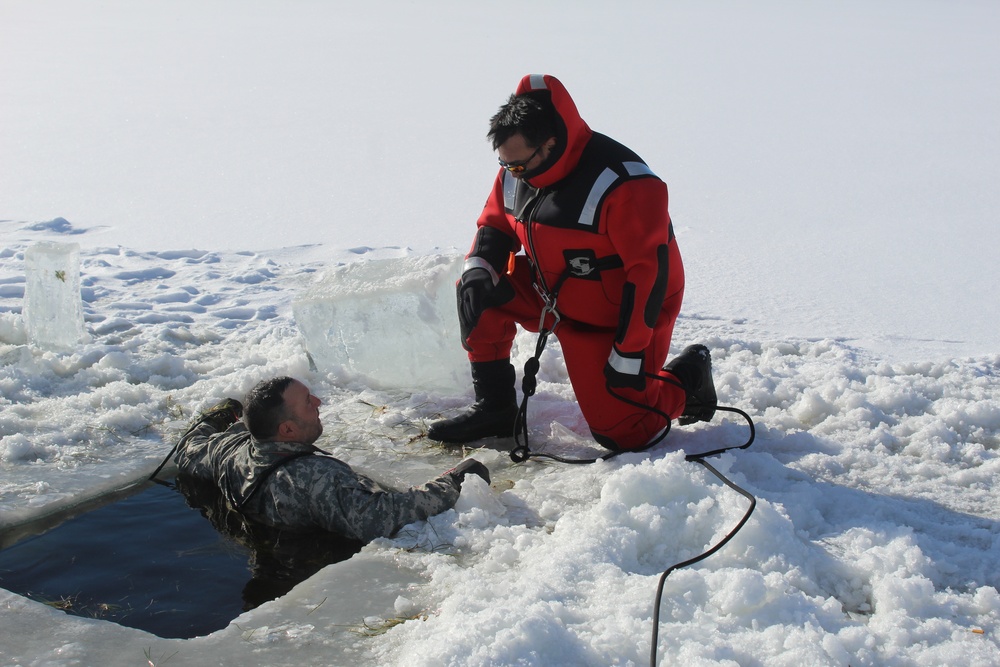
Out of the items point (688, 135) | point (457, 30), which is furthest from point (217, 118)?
point (457, 30)

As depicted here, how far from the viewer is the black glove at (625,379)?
3436 millimetres

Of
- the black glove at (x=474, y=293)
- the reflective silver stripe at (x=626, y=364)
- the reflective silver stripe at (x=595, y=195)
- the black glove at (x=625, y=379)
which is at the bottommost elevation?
the black glove at (x=625, y=379)

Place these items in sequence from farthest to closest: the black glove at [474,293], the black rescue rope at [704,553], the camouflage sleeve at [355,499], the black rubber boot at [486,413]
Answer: the black rubber boot at [486,413] < the black glove at [474,293] < the camouflage sleeve at [355,499] < the black rescue rope at [704,553]

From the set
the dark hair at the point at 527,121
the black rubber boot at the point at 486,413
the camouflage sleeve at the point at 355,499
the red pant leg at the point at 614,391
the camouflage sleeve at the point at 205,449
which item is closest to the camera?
the camouflage sleeve at the point at 355,499

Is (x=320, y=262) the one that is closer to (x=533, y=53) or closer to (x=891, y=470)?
(x=891, y=470)

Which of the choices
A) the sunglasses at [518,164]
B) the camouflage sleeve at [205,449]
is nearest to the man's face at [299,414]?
the camouflage sleeve at [205,449]

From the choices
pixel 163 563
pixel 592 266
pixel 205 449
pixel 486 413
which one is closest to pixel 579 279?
pixel 592 266

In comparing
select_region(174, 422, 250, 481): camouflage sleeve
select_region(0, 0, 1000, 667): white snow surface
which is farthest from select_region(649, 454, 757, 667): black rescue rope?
select_region(174, 422, 250, 481): camouflage sleeve

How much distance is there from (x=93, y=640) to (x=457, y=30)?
1840 cm

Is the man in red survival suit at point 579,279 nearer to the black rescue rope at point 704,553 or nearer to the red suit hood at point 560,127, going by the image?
the red suit hood at point 560,127

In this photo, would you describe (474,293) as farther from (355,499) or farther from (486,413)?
(355,499)

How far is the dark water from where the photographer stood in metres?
2.78

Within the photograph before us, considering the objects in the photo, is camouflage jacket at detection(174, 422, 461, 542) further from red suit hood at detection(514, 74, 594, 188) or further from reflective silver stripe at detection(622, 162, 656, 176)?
reflective silver stripe at detection(622, 162, 656, 176)

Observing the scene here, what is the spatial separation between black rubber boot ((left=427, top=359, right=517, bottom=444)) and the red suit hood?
0.89 meters
